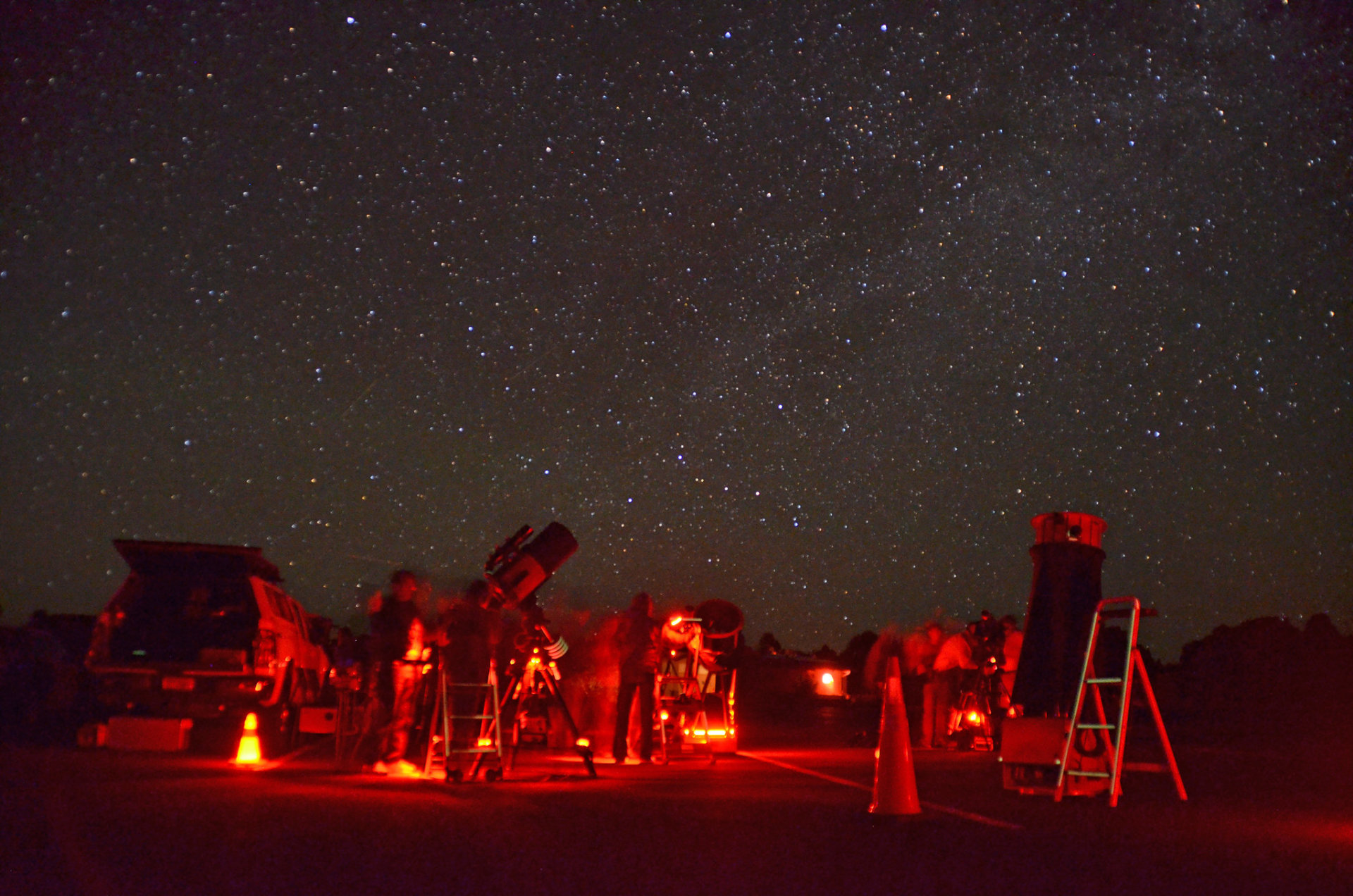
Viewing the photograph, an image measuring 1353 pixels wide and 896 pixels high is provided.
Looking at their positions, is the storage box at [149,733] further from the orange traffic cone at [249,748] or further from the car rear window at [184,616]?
the orange traffic cone at [249,748]

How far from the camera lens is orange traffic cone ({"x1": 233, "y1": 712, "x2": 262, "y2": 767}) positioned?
14.1 meters

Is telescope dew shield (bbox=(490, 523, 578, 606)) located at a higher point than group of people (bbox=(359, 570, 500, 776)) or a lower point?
higher

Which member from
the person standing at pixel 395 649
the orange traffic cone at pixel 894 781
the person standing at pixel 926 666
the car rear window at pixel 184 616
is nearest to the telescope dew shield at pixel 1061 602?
the orange traffic cone at pixel 894 781

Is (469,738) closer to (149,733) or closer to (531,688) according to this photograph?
(531,688)

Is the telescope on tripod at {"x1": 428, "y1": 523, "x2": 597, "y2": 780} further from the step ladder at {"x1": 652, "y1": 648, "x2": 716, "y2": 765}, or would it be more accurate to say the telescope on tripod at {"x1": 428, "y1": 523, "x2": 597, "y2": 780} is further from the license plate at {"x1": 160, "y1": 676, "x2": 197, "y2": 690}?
the license plate at {"x1": 160, "y1": 676, "x2": 197, "y2": 690}

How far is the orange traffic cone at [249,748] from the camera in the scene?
14133mm

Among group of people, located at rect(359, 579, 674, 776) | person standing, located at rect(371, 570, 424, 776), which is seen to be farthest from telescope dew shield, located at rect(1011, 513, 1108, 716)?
person standing, located at rect(371, 570, 424, 776)

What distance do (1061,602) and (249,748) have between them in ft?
29.7

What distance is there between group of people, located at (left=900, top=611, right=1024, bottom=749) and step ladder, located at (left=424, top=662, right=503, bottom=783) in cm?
761

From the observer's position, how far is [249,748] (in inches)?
562

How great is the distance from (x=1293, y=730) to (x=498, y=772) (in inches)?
791

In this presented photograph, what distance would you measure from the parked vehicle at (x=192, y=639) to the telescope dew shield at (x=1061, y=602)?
9.36m

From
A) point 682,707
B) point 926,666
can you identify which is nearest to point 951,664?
point 926,666

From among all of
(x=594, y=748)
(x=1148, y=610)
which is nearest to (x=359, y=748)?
(x=594, y=748)
